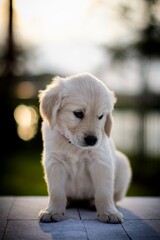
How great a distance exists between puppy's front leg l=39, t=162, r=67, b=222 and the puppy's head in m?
0.35

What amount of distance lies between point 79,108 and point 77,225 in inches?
41.7

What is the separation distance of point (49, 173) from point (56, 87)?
2.73 ft

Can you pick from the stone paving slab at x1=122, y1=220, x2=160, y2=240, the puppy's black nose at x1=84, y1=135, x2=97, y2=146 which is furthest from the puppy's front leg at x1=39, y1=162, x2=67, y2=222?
the stone paving slab at x1=122, y1=220, x2=160, y2=240

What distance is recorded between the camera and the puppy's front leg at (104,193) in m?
4.66

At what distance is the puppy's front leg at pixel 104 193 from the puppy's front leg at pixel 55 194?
0.30 m

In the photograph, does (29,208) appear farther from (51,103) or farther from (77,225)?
(51,103)

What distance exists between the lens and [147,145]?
1216cm

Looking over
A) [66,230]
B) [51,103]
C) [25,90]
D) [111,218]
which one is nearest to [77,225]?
[66,230]

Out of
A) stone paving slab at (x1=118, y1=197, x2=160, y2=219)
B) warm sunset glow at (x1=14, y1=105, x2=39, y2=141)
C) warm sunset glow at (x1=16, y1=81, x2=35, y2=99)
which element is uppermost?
warm sunset glow at (x1=16, y1=81, x2=35, y2=99)

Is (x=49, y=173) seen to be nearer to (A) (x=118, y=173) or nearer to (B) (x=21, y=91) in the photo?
(A) (x=118, y=173)

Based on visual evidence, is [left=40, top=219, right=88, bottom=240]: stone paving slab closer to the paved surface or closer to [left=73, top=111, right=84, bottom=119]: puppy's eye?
the paved surface

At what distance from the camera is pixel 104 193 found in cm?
474

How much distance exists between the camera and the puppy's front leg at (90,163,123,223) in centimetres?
466

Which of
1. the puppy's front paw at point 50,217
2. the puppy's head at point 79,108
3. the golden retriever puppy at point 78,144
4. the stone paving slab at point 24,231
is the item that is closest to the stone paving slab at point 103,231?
the golden retriever puppy at point 78,144
